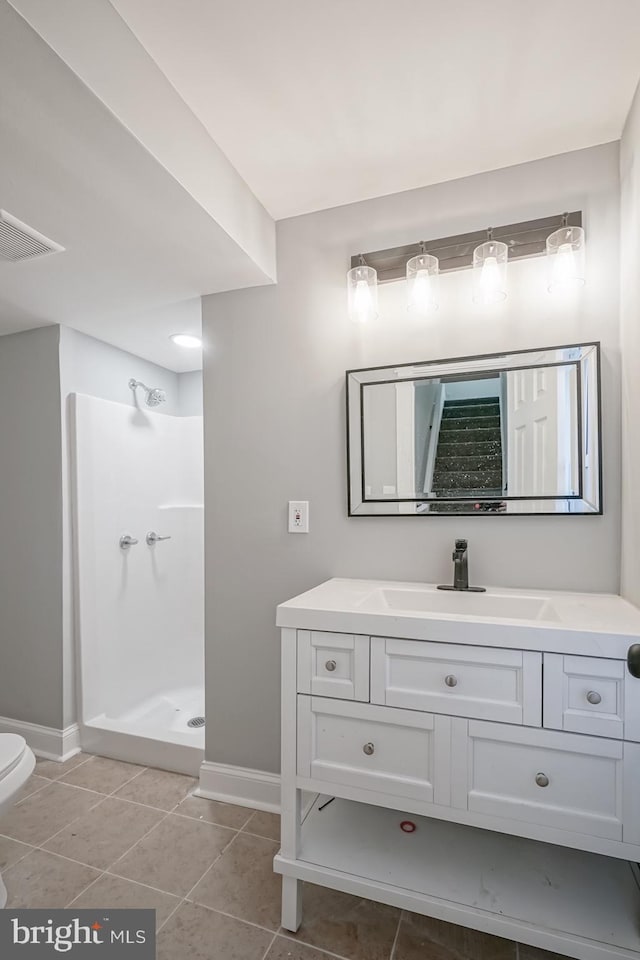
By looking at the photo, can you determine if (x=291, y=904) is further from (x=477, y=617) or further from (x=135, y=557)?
(x=135, y=557)

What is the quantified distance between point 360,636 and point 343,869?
641mm

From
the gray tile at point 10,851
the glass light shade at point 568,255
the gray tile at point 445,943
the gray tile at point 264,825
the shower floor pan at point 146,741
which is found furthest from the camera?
the shower floor pan at point 146,741

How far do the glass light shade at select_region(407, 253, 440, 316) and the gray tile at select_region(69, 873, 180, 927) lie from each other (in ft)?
6.71

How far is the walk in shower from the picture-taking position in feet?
7.85

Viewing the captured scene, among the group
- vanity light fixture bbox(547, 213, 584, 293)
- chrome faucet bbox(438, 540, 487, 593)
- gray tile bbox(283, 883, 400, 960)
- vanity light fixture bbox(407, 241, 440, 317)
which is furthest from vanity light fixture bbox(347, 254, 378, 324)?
gray tile bbox(283, 883, 400, 960)

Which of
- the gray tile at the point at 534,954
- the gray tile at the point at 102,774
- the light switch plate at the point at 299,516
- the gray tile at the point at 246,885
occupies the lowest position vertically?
the gray tile at the point at 102,774

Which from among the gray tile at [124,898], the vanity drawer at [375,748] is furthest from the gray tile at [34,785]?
the vanity drawer at [375,748]

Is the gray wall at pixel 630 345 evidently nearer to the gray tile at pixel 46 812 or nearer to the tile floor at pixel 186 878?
the tile floor at pixel 186 878

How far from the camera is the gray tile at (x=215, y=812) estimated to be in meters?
1.83

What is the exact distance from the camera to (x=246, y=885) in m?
1.51

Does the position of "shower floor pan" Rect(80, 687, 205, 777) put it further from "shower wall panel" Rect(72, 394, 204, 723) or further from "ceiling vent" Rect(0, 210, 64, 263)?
"ceiling vent" Rect(0, 210, 64, 263)

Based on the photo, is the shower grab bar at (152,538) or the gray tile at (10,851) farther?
the shower grab bar at (152,538)

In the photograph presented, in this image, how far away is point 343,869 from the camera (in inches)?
51.9

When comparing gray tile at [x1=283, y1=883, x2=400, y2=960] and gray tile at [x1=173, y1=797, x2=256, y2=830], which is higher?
gray tile at [x1=283, y1=883, x2=400, y2=960]
